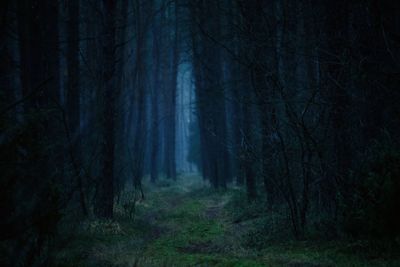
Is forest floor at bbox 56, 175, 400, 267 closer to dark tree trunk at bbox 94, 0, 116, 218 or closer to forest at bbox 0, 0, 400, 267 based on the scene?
forest at bbox 0, 0, 400, 267

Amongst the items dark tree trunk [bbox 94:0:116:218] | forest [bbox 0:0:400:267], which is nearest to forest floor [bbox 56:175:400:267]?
forest [bbox 0:0:400:267]

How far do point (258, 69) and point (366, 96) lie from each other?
251 cm

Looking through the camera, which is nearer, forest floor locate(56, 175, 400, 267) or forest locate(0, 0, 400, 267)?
forest locate(0, 0, 400, 267)

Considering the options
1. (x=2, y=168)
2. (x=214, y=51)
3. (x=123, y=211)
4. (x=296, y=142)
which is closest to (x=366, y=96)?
(x=296, y=142)

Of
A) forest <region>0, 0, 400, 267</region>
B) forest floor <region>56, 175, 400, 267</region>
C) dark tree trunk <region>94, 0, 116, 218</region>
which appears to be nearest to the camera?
forest <region>0, 0, 400, 267</region>

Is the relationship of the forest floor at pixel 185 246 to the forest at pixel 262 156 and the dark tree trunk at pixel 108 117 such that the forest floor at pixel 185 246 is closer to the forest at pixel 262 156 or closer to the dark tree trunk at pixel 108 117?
the forest at pixel 262 156

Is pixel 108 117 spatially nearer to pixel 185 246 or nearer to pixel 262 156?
pixel 185 246

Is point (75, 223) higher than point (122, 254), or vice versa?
point (75, 223)

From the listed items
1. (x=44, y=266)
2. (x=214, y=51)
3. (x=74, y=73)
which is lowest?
(x=44, y=266)

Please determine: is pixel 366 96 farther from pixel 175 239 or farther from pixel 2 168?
pixel 2 168

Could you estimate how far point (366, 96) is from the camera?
9.55m

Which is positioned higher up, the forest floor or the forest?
the forest

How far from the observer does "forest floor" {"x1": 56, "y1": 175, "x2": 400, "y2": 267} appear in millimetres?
7059

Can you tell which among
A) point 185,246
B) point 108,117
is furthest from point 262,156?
point 108,117
